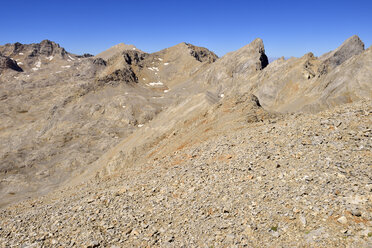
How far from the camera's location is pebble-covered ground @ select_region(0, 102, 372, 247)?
10.2m

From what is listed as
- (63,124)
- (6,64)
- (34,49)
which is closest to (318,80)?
(63,124)

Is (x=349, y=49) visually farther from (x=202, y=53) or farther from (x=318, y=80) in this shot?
(x=202, y=53)

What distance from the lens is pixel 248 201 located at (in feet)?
41.0

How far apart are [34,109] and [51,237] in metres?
101

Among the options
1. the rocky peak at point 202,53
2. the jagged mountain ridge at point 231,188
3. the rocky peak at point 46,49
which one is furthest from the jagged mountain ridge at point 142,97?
the rocky peak at point 46,49

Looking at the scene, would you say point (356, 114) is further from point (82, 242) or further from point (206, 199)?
point (82, 242)

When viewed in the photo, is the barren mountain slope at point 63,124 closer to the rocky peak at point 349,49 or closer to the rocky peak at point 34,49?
the rocky peak at point 349,49

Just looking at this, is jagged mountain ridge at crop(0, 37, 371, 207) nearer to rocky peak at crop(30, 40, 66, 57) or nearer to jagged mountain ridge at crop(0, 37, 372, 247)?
jagged mountain ridge at crop(0, 37, 372, 247)

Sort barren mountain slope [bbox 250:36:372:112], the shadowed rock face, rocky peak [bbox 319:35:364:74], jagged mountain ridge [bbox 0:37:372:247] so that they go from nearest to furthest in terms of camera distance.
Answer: jagged mountain ridge [bbox 0:37:372:247], barren mountain slope [bbox 250:36:372:112], rocky peak [bbox 319:35:364:74], the shadowed rock face

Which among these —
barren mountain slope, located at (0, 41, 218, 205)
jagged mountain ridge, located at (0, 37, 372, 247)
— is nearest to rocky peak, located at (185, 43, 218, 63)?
barren mountain slope, located at (0, 41, 218, 205)

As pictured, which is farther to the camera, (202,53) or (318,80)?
(202,53)

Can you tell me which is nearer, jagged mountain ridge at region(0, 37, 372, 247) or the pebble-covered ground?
the pebble-covered ground

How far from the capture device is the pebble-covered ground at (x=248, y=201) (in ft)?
33.6

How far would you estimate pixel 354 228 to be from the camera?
9266 millimetres
